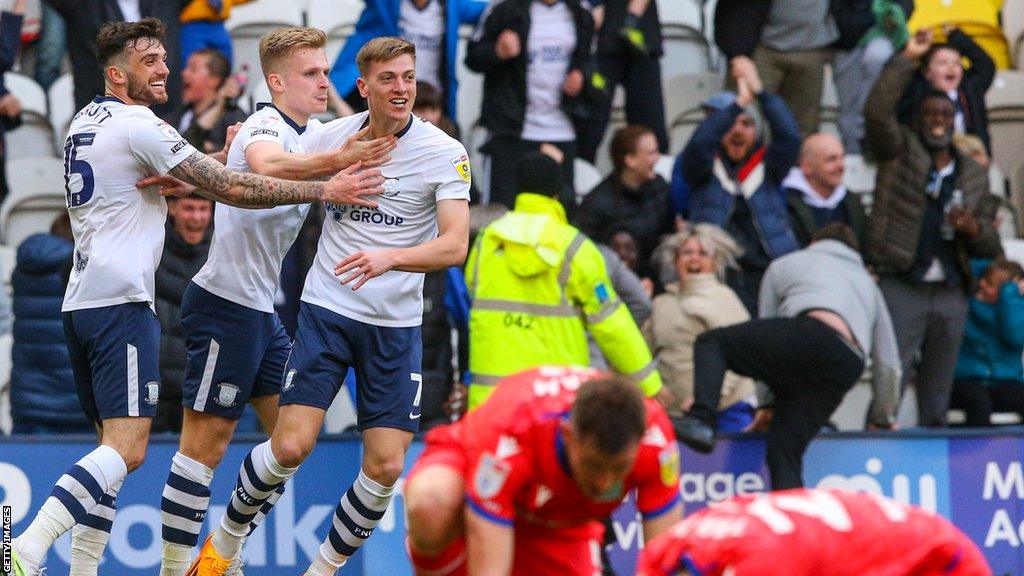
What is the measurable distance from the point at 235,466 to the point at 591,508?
13.9ft

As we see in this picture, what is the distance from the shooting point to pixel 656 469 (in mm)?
5113

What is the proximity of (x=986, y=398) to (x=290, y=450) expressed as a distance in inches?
215

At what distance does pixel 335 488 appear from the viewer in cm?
905

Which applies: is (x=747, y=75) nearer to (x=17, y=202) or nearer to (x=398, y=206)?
(x=398, y=206)

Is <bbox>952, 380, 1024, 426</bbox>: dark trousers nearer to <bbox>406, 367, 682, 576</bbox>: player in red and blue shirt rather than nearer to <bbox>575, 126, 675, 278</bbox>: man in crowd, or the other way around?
<bbox>575, 126, 675, 278</bbox>: man in crowd

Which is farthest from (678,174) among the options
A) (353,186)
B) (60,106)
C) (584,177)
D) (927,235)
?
(60,106)

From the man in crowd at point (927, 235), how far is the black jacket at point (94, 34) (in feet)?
15.9

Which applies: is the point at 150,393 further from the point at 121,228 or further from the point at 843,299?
the point at 843,299

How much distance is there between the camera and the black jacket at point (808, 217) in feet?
35.2

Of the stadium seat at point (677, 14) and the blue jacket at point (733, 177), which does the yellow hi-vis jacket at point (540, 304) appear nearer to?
the blue jacket at point (733, 177)

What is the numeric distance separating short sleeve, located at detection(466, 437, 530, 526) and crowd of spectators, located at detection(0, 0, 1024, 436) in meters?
4.49

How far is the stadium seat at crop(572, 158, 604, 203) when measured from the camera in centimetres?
1116

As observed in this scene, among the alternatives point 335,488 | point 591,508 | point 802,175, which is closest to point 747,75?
point 802,175

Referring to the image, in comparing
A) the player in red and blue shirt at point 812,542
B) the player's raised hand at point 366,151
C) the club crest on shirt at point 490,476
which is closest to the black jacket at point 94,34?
the player's raised hand at point 366,151
